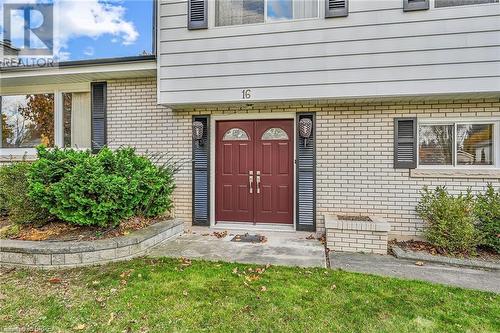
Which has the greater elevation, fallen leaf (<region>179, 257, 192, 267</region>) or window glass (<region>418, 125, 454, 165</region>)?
window glass (<region>418, 125, 454, 165</region>)

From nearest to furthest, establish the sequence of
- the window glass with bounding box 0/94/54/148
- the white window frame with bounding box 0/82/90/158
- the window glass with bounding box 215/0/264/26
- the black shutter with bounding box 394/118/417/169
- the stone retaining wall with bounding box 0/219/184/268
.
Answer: the stone retaining wall with bounding box 0/219/184/268 < the black shutter with bounding box 394/118/417/169 < the window glass with bounding box 215/0/264/26 < the white window frame with bounding box 0/82/90/158 < the window glass with bounding box 0/94/54/148

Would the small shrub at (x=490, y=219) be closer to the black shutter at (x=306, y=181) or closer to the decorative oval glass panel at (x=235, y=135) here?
the black shutter at (x=306, y=181)

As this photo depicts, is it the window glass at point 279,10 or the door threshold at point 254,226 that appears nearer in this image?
the window glass at point 279,10

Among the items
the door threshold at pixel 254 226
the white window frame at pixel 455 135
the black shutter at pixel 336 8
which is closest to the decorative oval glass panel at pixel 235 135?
the door threshold at pixel 254 226

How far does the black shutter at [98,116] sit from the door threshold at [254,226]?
312cm

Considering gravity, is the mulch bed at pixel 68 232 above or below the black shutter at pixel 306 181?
below

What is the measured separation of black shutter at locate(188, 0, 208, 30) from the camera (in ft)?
17.5

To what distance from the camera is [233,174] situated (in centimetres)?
610

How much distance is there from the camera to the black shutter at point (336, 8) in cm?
480

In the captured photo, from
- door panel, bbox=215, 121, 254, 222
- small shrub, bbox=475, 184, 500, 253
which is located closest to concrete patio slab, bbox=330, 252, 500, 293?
small shrub, bbox=475, 184, 500, 253

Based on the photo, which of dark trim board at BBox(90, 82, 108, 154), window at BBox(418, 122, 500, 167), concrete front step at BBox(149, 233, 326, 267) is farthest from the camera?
dark trim board at BBox(90, 82, 108, 154)

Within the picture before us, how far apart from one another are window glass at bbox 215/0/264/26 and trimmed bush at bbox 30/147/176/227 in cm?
308

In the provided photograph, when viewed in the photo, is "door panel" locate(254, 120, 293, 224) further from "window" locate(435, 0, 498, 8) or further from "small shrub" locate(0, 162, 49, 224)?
"small shrub" locate(0, 162, 49, 224)

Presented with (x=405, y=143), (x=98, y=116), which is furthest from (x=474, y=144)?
(x=98, y=116)
